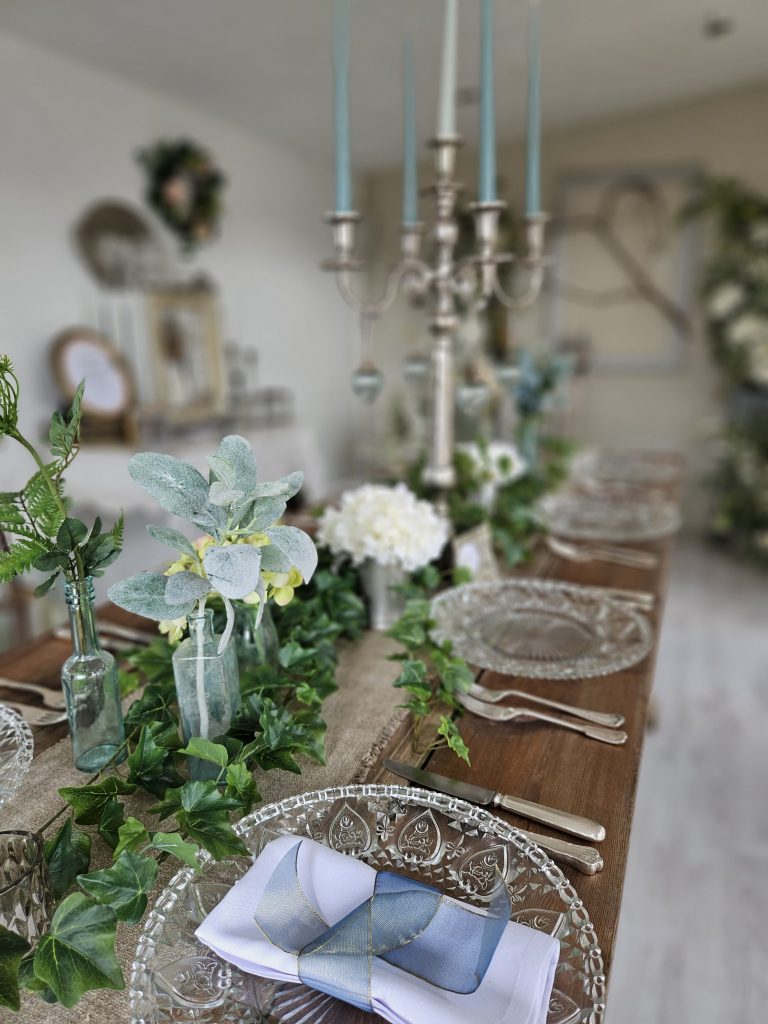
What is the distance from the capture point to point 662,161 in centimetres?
435

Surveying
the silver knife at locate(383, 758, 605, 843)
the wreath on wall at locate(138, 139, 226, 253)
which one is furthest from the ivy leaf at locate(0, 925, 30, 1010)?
the wreath on wall at locate(138, 139, 226, 253)

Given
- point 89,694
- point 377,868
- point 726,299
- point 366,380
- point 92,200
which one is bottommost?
point 377,868

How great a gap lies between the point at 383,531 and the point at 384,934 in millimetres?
599

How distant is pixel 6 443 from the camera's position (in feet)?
8.25

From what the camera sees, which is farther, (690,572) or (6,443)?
(690,572)

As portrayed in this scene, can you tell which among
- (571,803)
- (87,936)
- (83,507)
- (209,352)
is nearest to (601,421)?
(209,352)

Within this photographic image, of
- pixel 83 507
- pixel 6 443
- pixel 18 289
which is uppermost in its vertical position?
pixel 18 289

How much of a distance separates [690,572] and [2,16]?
391 cm

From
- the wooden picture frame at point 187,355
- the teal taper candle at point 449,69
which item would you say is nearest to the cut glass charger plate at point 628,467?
the teal taper candle at point 449,69

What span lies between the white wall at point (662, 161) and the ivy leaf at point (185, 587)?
412 cm

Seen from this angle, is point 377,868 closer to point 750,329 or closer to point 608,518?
point 608,518

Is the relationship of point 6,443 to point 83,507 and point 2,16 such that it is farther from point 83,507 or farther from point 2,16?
point 2,16

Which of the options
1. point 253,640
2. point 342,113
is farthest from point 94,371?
point 253,640

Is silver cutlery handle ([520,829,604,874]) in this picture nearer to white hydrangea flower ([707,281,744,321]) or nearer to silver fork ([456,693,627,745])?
silver fork ([456,693,627,745])
